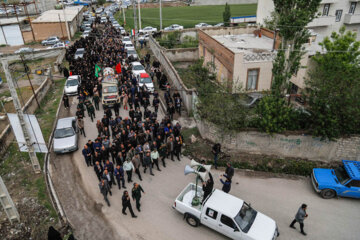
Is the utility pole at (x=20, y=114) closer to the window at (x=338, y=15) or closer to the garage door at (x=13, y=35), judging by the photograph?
the window at (x=338, y=15)

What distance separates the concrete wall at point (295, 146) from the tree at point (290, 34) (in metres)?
2.52

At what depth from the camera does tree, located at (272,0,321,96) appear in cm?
1293

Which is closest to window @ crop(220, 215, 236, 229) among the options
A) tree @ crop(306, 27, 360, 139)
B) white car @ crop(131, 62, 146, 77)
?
tree @ crop(306, 27, 360, 139)

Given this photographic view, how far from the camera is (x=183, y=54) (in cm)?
3186

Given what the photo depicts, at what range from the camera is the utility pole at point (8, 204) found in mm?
10557

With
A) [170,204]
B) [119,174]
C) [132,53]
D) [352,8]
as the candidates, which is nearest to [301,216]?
[170,204]

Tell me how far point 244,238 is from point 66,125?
12.0m

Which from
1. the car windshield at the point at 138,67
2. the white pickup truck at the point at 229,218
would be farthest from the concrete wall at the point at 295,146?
the car windshield at the point at 138,67

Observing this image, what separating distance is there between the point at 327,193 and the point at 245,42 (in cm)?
1595

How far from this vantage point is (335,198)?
12297 millimetres

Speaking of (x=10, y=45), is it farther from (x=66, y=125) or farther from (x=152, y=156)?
(x=152, y=156)

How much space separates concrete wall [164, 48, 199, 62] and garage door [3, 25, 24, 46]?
30.4 metres

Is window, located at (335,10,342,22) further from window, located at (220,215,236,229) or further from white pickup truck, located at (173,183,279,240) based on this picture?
window, located at (220,215,236,229)

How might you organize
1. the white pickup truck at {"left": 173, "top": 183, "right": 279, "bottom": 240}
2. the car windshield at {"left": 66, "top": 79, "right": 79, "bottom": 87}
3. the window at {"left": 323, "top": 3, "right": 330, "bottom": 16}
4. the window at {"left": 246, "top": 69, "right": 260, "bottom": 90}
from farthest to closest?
the window at {"left": 323, "top": 3, "right": 330, "bottom": 16}, the car windshield at {"left": 66, "top": 79, "right": 79, "bottom": 87}, the window at {"left": 246, "top": 69, "right": 260, "bottom": 90}, the white pickup truck at {"left": 173, "top": 183, "right": 279, "bottom": 240}
